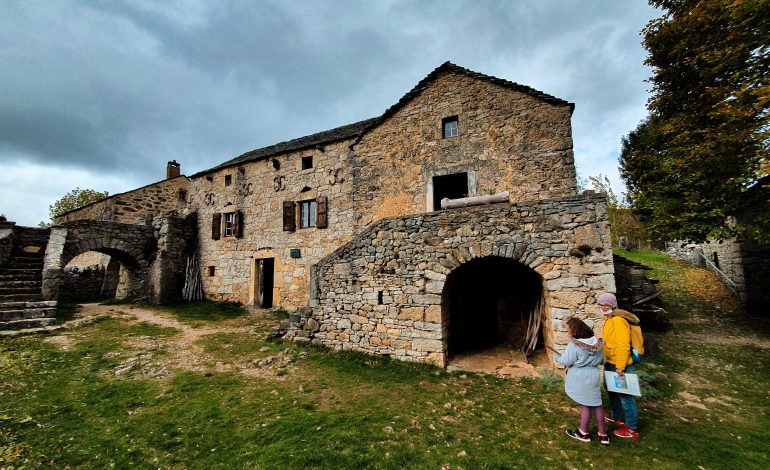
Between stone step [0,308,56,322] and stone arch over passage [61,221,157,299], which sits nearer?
stone step [0,308,56,322]

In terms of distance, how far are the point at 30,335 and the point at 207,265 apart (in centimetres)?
787

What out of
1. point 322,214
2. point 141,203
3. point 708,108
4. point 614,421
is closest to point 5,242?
point 141,203

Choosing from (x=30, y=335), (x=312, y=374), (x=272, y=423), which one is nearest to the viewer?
(x=272, y=423)

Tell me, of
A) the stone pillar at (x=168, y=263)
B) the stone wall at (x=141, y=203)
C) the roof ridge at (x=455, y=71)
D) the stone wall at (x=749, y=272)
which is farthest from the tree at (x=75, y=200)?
the stone wall at (x=749, y=272)

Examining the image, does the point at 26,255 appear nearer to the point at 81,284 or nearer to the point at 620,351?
the point at 81,284

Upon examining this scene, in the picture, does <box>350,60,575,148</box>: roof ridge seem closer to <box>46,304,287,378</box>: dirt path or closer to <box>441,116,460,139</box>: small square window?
<box>441,116,460,139</box>: small square window

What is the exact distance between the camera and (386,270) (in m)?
7.57

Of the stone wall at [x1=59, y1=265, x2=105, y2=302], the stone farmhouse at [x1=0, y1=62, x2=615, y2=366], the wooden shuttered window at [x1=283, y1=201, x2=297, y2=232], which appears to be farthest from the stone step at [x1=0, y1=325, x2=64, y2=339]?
the stone wall at [x1=59, y1=265, x2=105, y2=302]

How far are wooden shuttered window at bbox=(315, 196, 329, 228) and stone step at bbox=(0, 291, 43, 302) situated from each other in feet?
31.5

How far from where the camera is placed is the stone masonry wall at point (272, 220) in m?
13.0

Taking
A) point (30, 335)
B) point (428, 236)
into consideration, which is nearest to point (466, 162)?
point (428, 236)

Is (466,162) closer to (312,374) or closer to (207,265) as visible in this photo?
(312,374)

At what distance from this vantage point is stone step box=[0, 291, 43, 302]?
30.0ft

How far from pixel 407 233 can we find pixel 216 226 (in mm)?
12953
